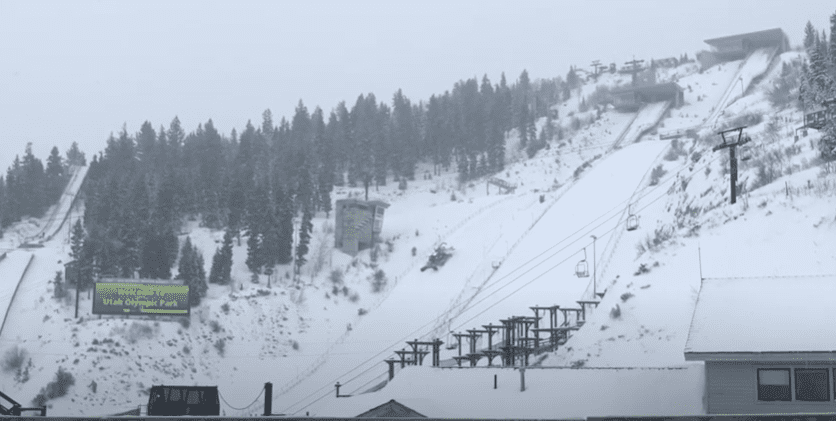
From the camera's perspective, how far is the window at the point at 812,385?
20203mm

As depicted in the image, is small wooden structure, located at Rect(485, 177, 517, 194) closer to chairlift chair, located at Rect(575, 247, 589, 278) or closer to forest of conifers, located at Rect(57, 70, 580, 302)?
Answer: forest of conifers, located at Rect(57, 70, 580, 302)

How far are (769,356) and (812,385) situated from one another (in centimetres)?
108

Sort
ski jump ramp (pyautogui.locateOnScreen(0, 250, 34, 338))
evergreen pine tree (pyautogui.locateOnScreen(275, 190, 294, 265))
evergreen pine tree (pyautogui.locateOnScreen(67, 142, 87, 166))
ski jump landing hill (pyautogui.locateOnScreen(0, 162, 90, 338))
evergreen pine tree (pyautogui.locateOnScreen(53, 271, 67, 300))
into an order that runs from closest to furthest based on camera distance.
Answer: ski jump ramp (pyautogui.locateOnScreen(0, 250, 34, 338)) < evergreen pine tree (pyautogui.locateOnScreen(53, 271, 67, 300)) < ski jump landing hill (pyautogui.locateOnScreen(0, 162, 90, 338)) < evergreen pine tree (pyautogui.locateOnScreen(275, 190, 294, 265)) < evergreen pine tree (pyautogui.locateOnScreen(67, 142, 87, 166))

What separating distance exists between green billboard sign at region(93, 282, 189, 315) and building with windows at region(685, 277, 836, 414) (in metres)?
34.3

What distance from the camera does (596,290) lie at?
139 ft

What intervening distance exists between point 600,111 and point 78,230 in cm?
5805

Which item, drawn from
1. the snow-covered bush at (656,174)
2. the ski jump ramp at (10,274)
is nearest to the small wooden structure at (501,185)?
the snow-covered bush at (656,174)

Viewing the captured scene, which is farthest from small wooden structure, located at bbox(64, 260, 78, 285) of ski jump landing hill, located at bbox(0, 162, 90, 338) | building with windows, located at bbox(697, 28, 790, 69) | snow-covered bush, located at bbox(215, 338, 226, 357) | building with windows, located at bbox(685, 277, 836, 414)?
building with windows, located at bbox(697, 28, 790, 69)

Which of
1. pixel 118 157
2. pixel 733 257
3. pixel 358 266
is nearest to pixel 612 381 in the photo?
pixel 733 257

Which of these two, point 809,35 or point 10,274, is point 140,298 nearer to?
point 10,274

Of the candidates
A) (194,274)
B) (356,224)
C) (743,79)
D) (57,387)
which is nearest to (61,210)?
(356,224)

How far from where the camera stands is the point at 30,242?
66688mm

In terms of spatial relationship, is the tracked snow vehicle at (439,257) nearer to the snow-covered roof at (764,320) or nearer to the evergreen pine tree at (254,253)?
the evergreen pine tree at (254,253)

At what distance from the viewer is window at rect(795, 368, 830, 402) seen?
2020cm
